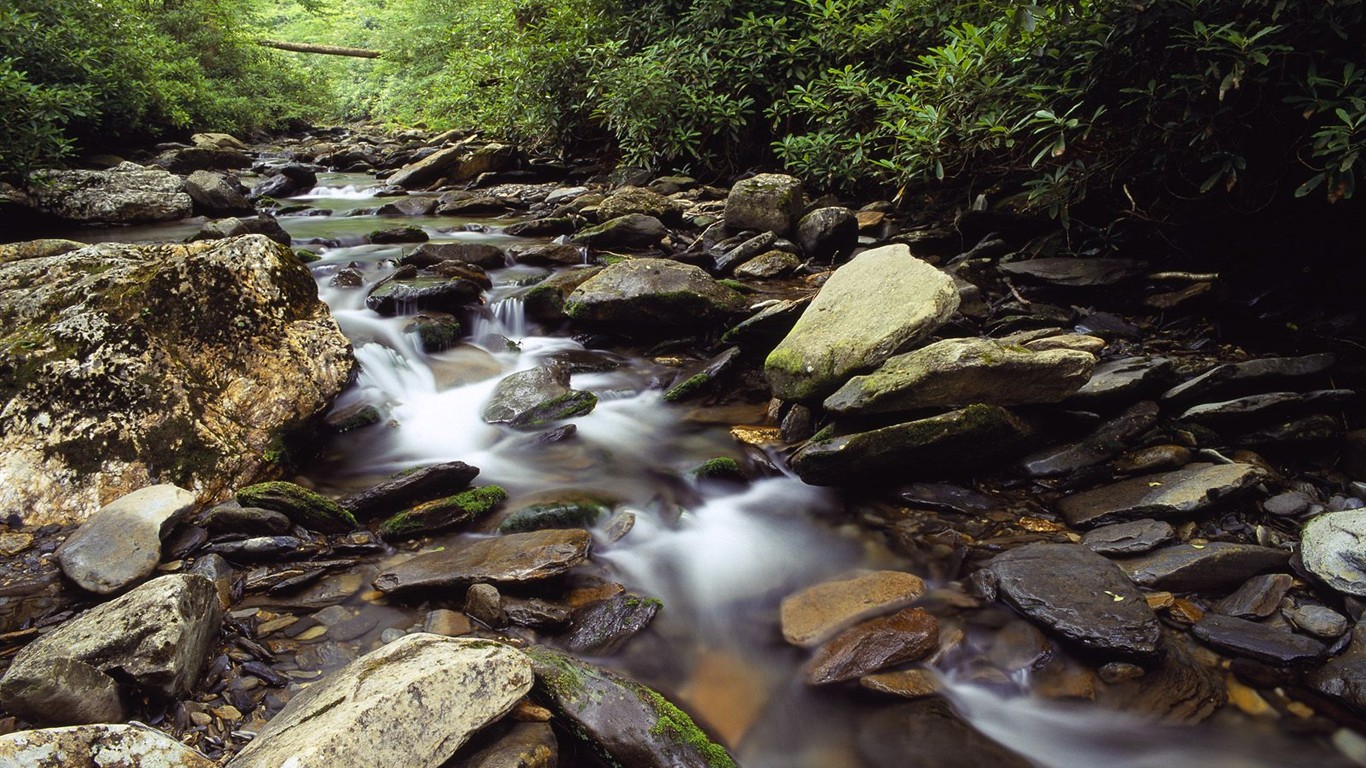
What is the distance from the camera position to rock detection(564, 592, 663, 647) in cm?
332

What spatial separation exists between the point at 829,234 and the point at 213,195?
32.4 feet

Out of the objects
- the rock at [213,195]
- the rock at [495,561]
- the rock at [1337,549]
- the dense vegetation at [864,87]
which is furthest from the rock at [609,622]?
the rock at [213,195]

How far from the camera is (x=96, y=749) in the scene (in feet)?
6.64

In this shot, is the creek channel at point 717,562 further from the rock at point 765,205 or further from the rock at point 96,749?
the rock at point 765,205

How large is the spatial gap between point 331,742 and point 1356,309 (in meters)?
6.30

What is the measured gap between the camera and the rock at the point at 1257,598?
125 inches

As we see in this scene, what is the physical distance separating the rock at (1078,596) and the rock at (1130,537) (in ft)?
0.59

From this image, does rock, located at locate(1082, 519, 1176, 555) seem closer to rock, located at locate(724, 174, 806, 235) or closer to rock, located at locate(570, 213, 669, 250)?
rock, located at locate(724, 174, 806, 235)

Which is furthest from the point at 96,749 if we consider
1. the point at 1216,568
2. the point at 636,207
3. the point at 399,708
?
the point at 636,207

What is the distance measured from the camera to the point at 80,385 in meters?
4.19

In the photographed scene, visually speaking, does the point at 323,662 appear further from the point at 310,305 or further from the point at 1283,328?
the point at 1283,328

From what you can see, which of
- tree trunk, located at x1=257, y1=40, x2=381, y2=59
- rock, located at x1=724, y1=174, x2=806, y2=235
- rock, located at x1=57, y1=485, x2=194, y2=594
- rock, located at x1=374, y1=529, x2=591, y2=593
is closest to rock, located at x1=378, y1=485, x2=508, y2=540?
rock, located at x1=374, y1=529, x2=591, y2=593

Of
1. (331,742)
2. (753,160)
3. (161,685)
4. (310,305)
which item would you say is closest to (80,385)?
(310,305)

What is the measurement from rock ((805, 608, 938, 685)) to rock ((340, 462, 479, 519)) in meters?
2.53
